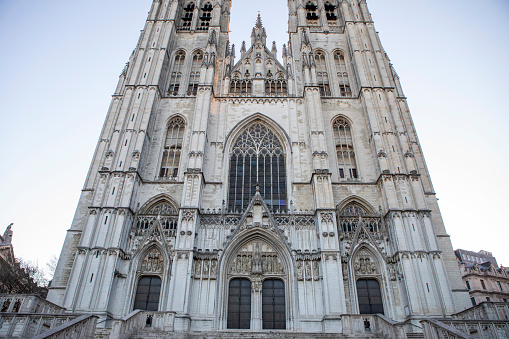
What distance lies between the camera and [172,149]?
22703mm

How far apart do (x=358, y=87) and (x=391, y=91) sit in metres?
2.44

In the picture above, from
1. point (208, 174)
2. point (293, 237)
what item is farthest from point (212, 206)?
point (293, 237)

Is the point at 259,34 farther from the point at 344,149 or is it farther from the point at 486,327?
the point at 486,327

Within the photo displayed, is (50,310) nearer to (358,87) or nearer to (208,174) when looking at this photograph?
(208,174)

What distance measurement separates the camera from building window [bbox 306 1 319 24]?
31.3m

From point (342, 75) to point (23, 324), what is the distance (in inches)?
970

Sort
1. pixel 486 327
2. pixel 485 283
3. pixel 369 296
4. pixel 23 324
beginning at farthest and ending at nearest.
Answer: pixel 485 283 → pixel 369 296 → pixel 486 327 → pixel 23 324

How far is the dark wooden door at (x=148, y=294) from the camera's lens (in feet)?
55.0

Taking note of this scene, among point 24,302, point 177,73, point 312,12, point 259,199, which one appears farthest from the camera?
point 312,12

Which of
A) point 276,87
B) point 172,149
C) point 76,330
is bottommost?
point 76,330

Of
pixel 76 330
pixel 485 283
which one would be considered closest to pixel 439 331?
pixel 76 330

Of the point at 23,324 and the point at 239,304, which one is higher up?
the point at 239,304

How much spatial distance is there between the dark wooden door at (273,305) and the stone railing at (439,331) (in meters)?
7.60

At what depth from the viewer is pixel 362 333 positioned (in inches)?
569
